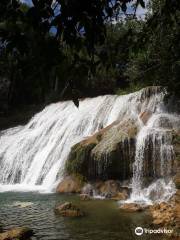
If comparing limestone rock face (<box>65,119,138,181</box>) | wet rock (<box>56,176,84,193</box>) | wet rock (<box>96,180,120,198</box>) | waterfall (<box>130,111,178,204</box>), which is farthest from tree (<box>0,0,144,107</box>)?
wet rock (<box>56,176,84,193</box>)

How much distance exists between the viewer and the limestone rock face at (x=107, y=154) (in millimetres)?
19000

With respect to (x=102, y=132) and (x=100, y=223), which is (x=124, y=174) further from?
(x=100, y=223)

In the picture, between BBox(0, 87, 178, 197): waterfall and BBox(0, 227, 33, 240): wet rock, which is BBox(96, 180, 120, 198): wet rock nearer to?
BBox(0, 87, 178, 197): waterfall

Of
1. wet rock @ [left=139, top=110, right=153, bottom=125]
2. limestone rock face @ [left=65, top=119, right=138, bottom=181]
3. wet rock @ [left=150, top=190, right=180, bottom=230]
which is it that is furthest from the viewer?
wet rock @ [left=139, top=110, right=153, bottom=125]

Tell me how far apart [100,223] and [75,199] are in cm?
491

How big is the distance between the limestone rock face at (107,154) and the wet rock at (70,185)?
0.42m

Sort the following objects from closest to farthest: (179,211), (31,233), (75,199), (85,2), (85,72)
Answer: (85,2)
(85,72)
(31,233)
(179,211)
(75,199)

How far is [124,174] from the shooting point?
18922 mm

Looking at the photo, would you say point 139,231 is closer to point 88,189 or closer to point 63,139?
point 88,189

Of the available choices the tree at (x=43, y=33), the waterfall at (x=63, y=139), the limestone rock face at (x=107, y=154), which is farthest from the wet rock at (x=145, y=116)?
the tree at (x=43, y=33)

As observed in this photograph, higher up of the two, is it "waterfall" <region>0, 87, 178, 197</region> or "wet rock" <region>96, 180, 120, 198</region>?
"waterfall" <region>0, 87, 178, 197</region>

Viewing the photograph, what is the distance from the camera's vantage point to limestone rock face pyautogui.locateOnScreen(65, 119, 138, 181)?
19000 mm

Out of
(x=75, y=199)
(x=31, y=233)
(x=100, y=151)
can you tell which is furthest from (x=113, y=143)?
(x=31, y=233)

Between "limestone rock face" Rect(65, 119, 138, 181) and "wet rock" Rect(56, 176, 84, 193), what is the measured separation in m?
0.42
